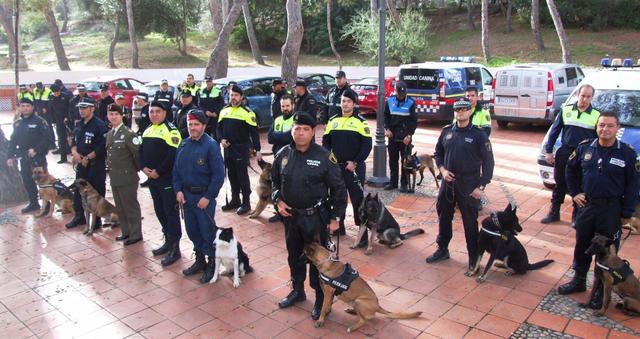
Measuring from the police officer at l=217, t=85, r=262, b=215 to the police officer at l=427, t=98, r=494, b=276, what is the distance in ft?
9.88

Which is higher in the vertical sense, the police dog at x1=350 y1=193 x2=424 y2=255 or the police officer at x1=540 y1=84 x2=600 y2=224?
the police officer at x1=540 y1=84 x2=600 y2=224

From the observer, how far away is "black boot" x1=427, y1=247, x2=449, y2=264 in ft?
18.7

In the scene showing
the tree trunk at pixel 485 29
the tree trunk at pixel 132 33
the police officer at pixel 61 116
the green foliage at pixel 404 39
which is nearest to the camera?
the police officer at pixel 61 116

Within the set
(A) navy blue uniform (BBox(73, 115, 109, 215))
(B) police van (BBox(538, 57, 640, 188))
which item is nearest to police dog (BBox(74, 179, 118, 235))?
(A) navy blue uniform (BBox(73, 115, 109, 215))

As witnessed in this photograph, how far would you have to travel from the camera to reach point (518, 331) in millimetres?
4223

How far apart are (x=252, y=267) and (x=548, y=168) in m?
4.78

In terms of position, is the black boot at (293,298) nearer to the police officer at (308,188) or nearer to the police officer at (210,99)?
the police officer at (308,188)

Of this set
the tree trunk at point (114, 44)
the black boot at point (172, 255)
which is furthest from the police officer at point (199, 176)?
the tree trunk at point (114, 44)

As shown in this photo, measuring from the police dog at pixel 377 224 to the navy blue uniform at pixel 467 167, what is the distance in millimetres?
822

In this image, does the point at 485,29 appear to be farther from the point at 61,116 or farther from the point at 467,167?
the point at 467,167

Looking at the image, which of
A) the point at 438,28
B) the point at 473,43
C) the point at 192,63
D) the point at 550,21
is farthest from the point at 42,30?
the point at 550,21

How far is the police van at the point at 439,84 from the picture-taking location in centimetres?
1404

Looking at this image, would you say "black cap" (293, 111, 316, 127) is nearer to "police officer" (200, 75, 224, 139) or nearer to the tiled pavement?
the tiled pavement

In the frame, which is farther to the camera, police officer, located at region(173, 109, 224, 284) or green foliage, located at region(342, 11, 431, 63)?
green foliage, located at region(342, 11, 431, 63)
